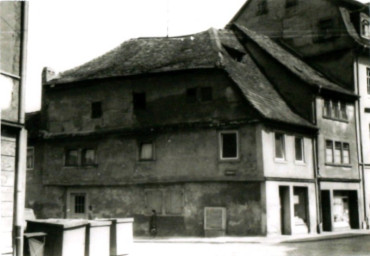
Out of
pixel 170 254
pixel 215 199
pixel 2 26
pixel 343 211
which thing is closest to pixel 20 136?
pixel 2 26

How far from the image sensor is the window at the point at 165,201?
2653cm

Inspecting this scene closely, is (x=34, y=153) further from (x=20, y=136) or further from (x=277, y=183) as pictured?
(x=20, y=136)

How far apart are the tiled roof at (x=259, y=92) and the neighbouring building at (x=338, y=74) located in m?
1.43

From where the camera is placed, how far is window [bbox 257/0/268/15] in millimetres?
35750

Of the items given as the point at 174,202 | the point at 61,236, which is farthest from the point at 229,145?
the point at 61,236

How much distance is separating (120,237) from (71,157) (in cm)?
1635

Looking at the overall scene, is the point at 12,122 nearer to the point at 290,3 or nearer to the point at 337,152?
the point at 337,152

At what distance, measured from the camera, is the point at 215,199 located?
2556 centimetres

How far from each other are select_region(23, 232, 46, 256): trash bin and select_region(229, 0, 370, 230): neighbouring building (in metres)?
19.4

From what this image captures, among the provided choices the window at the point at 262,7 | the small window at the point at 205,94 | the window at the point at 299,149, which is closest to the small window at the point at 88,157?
the small window at the point at 205,94

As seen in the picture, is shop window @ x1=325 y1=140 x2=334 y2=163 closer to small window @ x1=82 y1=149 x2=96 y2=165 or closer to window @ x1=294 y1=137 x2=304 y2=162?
window @ x1=294 y1=137 x2=304 y2=162

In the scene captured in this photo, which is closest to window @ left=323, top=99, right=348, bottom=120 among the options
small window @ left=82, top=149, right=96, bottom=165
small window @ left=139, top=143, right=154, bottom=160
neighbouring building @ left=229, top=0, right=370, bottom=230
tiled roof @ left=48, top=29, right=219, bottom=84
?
neighbouring building @ left=229, top=0, right=370, bottom=230

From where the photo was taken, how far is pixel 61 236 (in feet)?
42.2

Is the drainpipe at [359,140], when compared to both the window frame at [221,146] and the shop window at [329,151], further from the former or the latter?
the window frame at [221,146]
